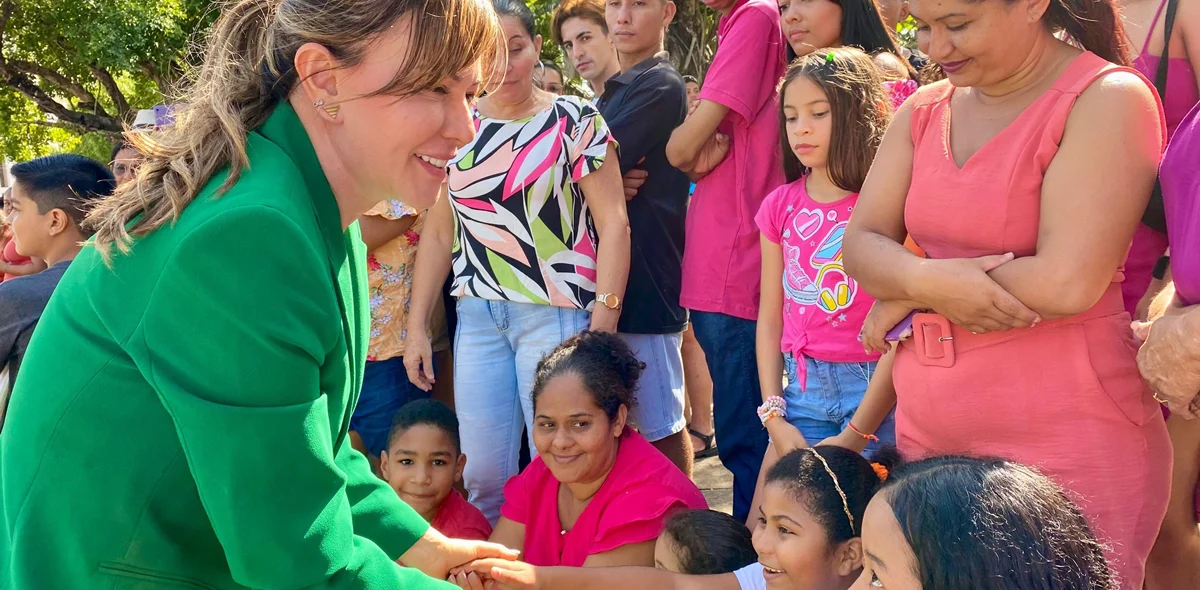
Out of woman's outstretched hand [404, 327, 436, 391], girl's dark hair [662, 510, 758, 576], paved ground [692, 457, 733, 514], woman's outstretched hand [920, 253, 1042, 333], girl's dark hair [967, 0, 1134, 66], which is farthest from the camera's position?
paved ground [692, 457, 733, 514]

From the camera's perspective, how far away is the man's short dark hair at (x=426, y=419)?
3775 mm

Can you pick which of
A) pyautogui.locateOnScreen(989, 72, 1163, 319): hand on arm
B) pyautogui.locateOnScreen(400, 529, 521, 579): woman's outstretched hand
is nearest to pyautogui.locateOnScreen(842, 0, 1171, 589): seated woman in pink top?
pyautogui.locateOnScreen(989, 72, 1163, 319): hand on arm

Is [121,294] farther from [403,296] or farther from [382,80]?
[403,296]

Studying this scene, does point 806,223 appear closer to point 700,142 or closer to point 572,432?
point 700,142

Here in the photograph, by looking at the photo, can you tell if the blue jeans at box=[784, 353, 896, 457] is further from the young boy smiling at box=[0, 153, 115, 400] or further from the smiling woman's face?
the young boy smiling at box=[0, 153, 115, 400]

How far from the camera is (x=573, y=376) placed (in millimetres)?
3352

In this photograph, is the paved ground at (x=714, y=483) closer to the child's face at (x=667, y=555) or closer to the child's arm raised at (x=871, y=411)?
the child's face at (x=667, y=555)

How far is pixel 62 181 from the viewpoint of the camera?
429cm

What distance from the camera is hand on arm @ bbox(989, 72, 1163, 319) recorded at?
1900 millimetres

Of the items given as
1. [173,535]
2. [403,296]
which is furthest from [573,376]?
[173,535]

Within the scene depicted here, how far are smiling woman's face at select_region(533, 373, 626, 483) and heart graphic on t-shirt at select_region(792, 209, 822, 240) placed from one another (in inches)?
33.3

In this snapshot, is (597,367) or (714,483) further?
Answer: (714,483)

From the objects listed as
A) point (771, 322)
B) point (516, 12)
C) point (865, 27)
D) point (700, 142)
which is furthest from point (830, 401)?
point (516, 12)

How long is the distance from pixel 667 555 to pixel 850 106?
1443 millimetres
